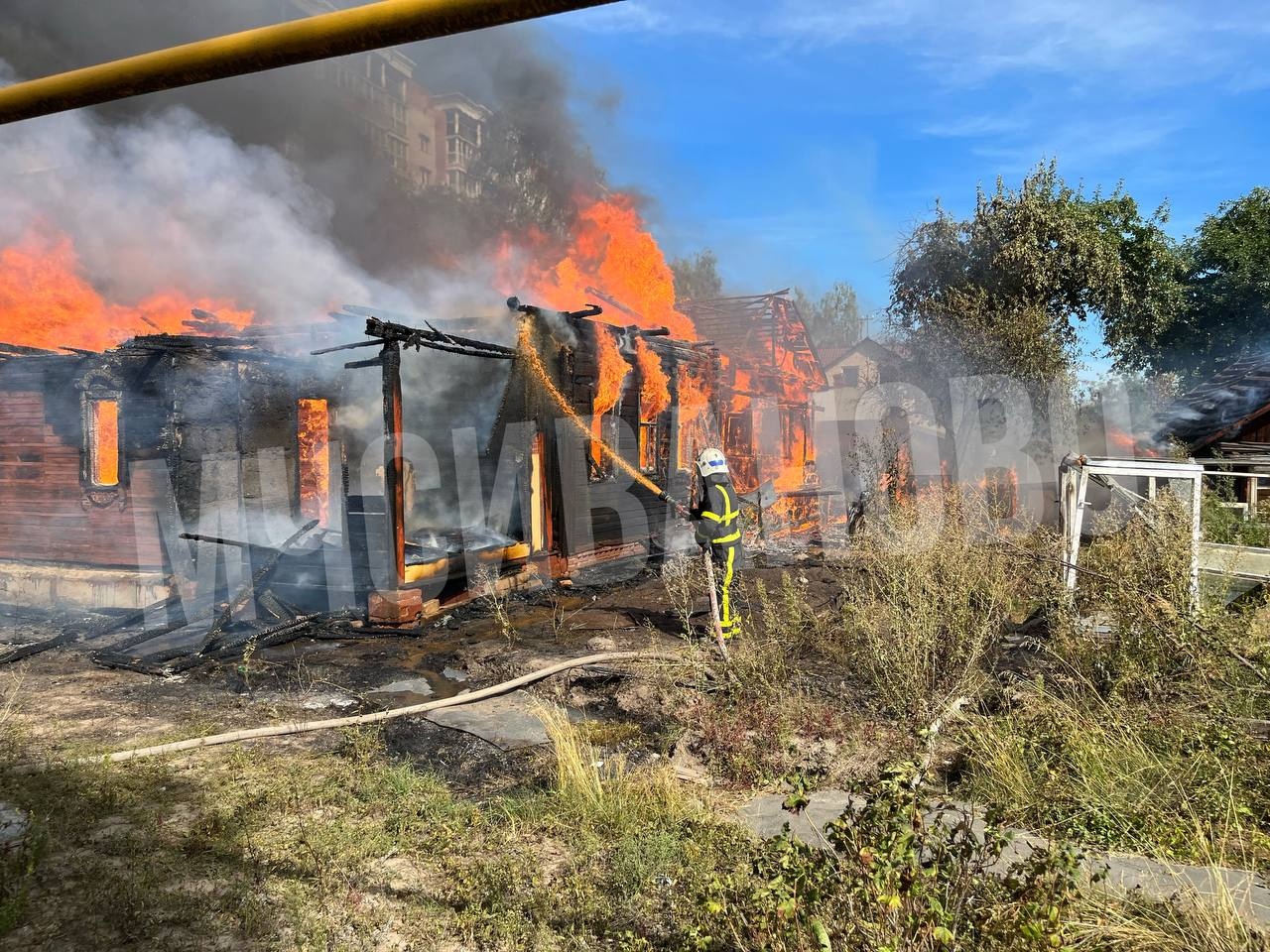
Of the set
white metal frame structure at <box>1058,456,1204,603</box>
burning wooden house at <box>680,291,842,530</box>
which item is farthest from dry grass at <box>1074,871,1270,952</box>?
burning wooden house at <box>680,291,842,530</box>

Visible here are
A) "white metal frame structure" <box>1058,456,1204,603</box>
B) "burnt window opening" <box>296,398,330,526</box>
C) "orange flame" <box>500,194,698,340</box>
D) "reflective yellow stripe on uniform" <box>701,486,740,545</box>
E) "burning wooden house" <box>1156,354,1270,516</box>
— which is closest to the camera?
"white metal frame structure" <box>1058,456,1204,603</box>

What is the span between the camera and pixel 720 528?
8.38 meters

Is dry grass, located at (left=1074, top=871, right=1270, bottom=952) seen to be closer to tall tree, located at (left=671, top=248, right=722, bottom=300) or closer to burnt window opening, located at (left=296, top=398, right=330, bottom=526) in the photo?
burnt window opening, located at (left=296, top=398, right=330, bottom=526)

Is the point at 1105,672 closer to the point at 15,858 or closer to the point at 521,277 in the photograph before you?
the point at 15,858

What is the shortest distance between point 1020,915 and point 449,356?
42.7 ft

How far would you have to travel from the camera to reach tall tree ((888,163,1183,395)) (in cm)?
1784

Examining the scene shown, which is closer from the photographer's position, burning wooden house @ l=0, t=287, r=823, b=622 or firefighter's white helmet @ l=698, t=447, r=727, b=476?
firefighter's white helmet @ l=698, t=447, r=727, b=476

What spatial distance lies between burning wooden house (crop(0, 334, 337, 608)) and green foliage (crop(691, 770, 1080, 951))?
Result: 1092 cm

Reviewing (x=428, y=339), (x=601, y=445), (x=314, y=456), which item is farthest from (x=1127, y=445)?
(x=314, y=456)

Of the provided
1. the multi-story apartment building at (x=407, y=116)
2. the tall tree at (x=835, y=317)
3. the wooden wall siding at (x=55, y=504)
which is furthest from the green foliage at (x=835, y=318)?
the wooden wall siding at (x=55, y=504)

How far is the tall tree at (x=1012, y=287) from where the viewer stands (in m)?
17.8

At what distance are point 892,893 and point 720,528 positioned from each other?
5925 millimetres

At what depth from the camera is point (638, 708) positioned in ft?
21.9

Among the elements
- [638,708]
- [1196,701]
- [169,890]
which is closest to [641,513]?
[638,708]
